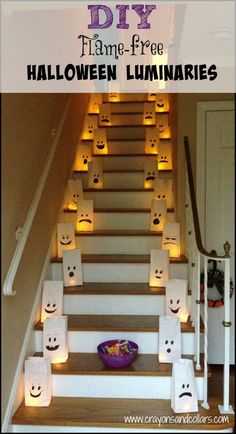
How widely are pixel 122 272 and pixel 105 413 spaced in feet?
3.56

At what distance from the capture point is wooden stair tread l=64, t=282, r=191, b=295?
9.62 feet

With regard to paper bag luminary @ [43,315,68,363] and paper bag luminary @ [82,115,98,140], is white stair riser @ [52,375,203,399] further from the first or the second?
paper bag luminary @ [82,115,98,140]

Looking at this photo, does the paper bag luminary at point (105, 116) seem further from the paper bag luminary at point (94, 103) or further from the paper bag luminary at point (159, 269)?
the paper bag luminary at point (159, 269)

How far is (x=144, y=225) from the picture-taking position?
3.67 meters

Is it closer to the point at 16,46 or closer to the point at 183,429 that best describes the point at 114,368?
the point at 183,429

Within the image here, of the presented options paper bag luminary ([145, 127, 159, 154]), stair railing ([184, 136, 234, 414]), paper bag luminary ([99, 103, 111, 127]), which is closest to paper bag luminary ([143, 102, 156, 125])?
paper bag luminary ([99, 103, 111, 127])

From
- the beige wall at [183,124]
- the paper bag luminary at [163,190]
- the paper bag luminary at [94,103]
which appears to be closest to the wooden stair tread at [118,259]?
the beige wall at [183,124]

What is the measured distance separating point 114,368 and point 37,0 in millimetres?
1854

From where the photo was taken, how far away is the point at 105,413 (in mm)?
2314

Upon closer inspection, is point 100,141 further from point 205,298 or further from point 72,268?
point 205,298

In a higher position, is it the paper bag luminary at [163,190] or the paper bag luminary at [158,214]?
the paper bag luminary at [163,190]

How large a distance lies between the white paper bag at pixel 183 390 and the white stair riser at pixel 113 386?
0.43 ft

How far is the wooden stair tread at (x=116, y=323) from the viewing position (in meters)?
2.69

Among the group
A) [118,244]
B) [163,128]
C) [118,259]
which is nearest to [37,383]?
[118,259]
